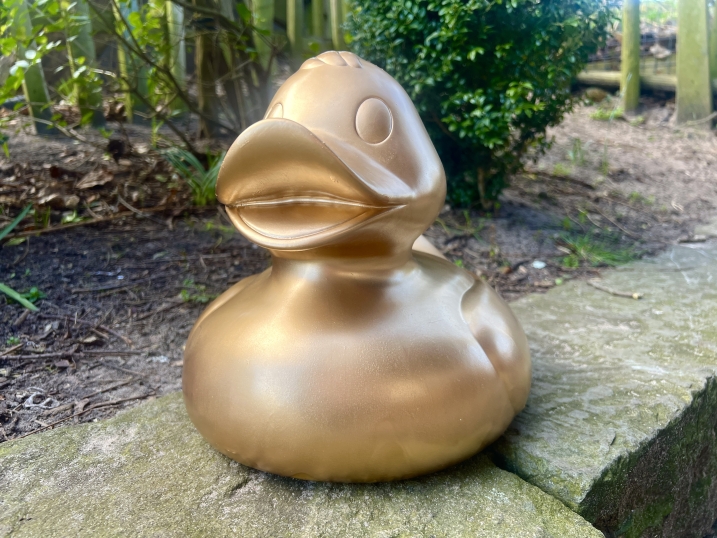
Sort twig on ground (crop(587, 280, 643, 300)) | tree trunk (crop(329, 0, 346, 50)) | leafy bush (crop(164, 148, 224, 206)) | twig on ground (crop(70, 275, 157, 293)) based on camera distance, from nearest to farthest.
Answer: twig on ground (crop(70, 275, 157, 293)) → twig on ground (crop(587, 280, 643, 300)) → leafy bush (crop(164, 148, 224, 206)) → tree trunk (crop(329, 0, 346, 50))

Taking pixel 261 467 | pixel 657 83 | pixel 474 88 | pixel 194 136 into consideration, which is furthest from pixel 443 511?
pixel 657 83

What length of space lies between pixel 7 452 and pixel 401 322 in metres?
1.02

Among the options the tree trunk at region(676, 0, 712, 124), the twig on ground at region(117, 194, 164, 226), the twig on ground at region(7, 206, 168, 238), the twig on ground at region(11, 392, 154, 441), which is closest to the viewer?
the twig on ground at region(11, 392, 154, 441)

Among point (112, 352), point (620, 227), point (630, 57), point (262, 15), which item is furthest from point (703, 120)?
point (112, 352)

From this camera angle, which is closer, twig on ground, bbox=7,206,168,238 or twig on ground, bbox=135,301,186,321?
twig on ground, bbox=135,301,186,321

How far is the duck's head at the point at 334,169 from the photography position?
1.15 meters

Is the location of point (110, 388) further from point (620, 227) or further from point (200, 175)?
point (620, 227)

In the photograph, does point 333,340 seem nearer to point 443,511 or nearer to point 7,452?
point 443,511

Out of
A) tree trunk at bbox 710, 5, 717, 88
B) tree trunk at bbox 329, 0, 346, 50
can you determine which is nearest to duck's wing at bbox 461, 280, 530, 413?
tree trunk at bbox 329, 0, 346, 50

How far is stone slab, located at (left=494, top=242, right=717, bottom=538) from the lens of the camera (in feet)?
4.73

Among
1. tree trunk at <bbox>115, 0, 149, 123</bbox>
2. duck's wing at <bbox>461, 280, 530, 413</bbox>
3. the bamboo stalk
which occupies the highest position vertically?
Answer: the bamboo stalk

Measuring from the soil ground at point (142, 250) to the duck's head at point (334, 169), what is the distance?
913 mm

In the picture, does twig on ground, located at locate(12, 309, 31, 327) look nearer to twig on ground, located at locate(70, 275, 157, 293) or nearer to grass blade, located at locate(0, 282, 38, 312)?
grass blade, located at locate(0, 282, 38, 312)

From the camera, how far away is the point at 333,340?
1.22 m
